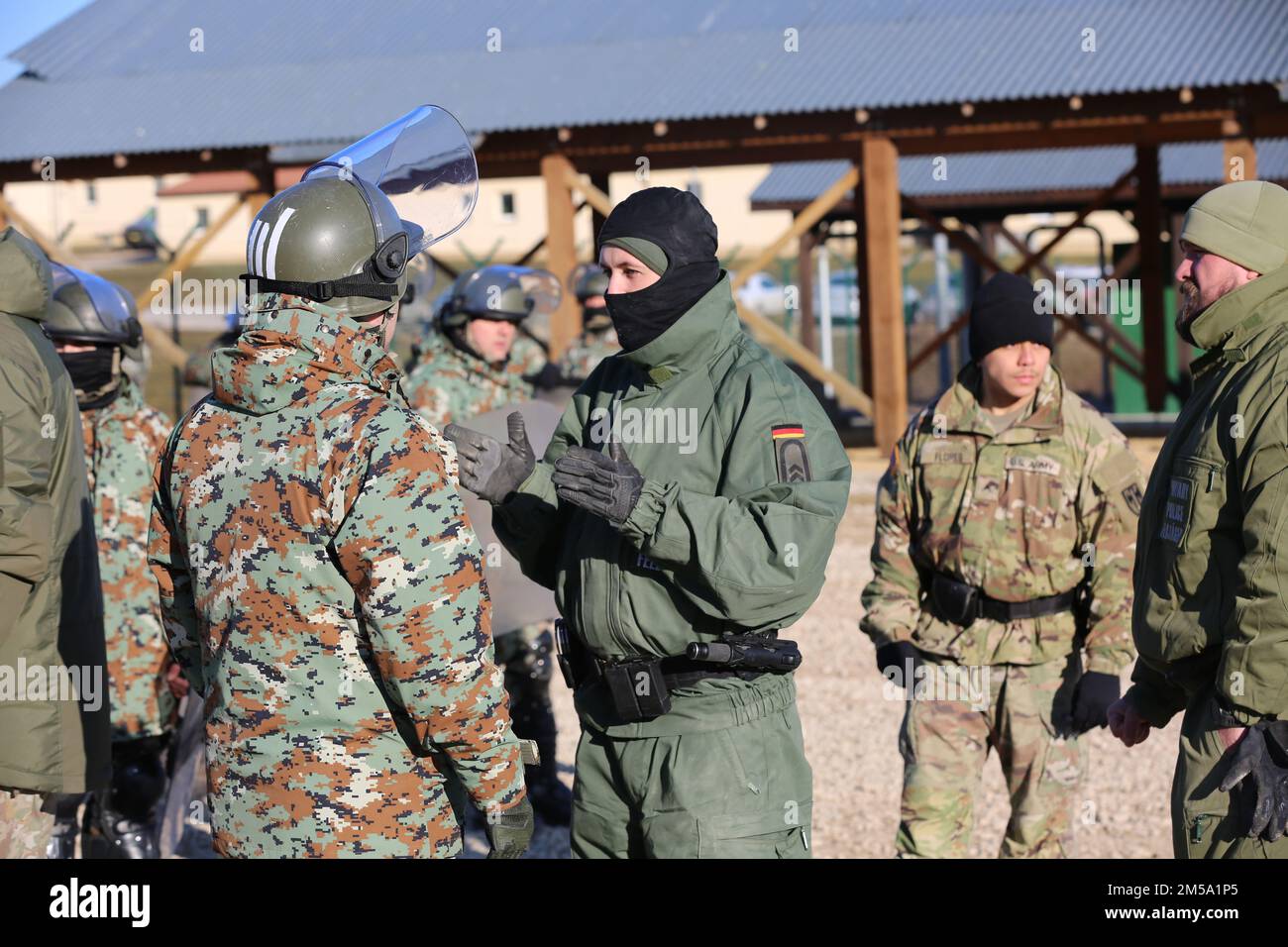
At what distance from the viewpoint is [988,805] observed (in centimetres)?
641

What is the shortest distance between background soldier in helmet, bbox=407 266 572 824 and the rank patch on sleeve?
319 centimetres

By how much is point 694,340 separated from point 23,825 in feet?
7.16

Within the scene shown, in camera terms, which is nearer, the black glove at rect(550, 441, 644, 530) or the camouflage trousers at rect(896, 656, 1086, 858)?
the black glove at rect(550, 441, 644, 530)

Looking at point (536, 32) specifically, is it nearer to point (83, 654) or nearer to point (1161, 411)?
point (1161, 411)

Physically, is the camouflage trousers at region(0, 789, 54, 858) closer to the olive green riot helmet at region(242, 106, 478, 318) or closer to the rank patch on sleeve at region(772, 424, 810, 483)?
the olive green riot helmet at region(242, 106, 478, 318)

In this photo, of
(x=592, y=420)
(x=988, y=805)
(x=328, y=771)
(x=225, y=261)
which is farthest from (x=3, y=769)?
(x=225, y=261)

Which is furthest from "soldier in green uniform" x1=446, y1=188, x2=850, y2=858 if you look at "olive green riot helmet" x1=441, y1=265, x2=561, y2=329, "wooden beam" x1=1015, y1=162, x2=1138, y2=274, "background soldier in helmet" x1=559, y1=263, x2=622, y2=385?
"wooden beam" x1=1015, y1=162, x2=1138, y2=274

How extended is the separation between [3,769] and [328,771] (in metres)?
1.47

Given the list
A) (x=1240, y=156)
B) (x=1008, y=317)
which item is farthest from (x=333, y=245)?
(x=1240, y=156)

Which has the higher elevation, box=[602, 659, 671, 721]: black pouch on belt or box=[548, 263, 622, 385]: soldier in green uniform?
box=[548, 263, 622, 385]: soldier in green uniform

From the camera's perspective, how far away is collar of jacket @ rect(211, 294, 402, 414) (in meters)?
2.87

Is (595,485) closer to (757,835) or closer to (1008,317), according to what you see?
(757,835)

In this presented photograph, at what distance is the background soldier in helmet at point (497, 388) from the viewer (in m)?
6.44

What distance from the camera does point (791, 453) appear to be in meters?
3.37
